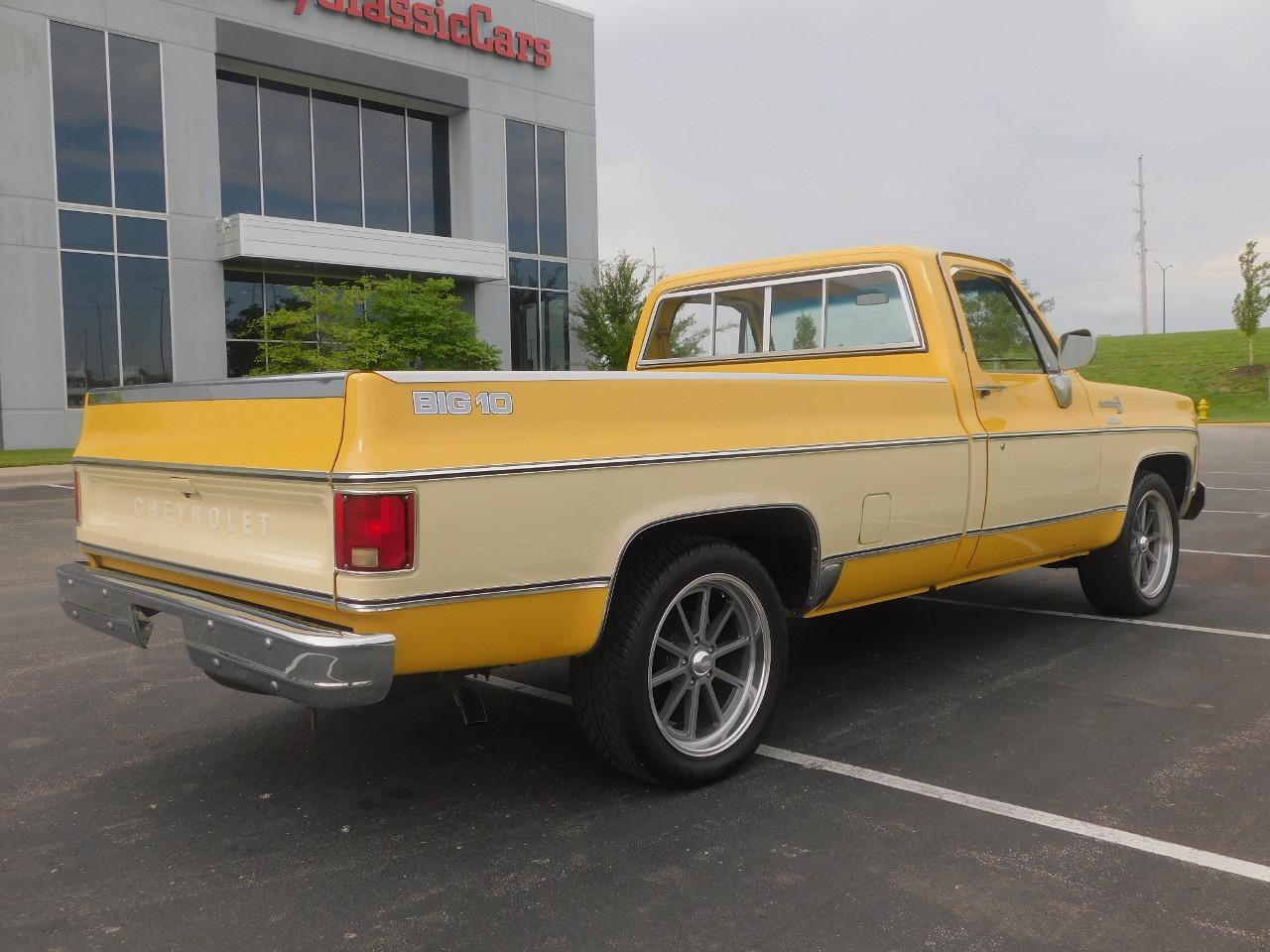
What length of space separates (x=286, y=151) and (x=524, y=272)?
740 cm

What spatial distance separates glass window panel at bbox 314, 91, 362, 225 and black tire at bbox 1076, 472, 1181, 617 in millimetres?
23715

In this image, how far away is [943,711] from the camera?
14.9 feet

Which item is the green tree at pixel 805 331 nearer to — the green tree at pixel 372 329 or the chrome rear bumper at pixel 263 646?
the chrome rear bumper at pixel 263 646

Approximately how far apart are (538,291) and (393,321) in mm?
6913

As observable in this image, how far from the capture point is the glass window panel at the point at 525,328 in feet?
101

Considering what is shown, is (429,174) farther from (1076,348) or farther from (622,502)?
(622,502)

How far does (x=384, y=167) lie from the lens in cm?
2802

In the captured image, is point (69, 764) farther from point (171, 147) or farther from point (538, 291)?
point (538, 291)

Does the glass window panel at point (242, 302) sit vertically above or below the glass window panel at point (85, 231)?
below

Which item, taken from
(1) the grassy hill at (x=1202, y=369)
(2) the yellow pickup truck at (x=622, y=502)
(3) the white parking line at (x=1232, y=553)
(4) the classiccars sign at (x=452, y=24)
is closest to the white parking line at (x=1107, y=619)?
(2) the yellow pickup truck at (x=622, y=502)

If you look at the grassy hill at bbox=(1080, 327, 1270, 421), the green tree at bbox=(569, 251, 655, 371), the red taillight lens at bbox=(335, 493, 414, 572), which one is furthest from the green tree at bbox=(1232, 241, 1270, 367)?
the red taillight lens at bbox=(335, 493, 414, 572)

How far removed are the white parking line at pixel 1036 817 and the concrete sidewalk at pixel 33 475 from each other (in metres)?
16.3

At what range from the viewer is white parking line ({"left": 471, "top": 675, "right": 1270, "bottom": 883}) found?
3.07m

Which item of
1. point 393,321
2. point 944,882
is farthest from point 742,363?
point 393,321
